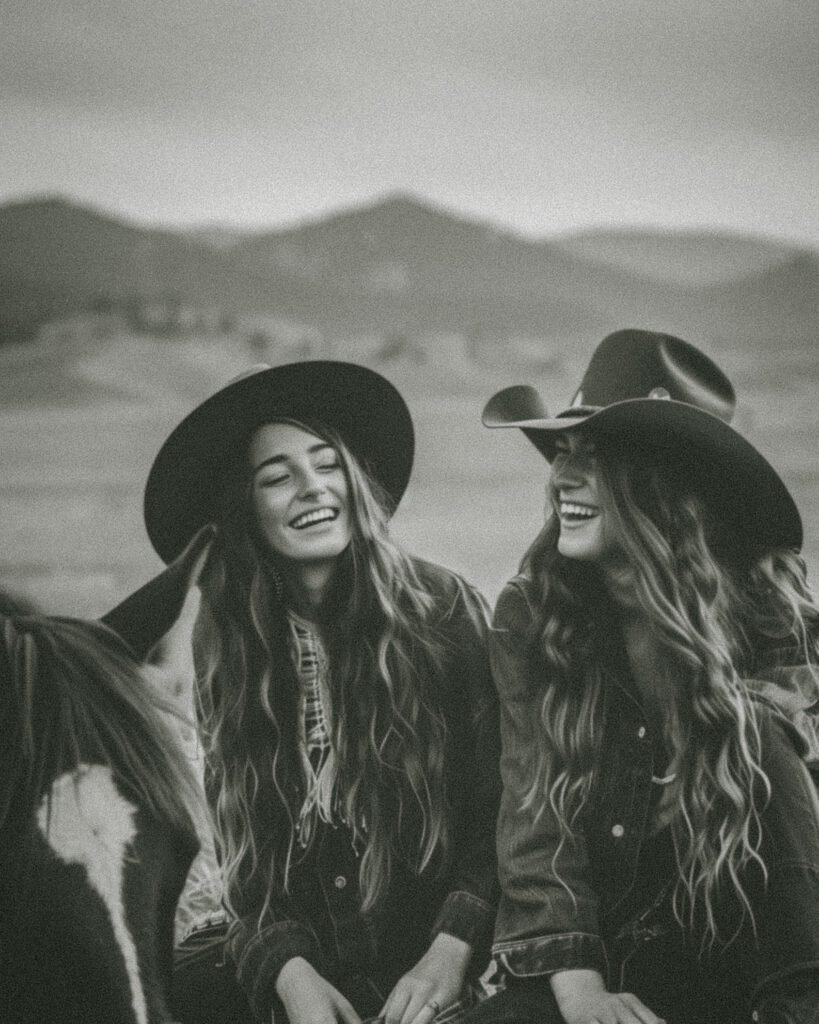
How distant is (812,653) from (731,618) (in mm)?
135

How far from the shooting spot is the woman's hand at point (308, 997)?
5.27ft

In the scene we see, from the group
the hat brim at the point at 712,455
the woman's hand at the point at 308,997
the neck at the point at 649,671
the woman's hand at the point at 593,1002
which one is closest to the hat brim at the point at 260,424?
the hat brim at the point at 712,455

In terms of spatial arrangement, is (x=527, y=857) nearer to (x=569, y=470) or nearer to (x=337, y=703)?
(x=337, y=703)

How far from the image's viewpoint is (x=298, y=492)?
172 cm

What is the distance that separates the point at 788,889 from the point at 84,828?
974 millimetres

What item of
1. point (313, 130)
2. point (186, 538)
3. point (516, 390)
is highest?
point (313, 130)

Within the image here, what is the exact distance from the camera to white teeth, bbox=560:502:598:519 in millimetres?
1639

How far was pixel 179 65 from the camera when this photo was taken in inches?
91.6

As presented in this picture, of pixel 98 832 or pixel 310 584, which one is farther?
pixel 310 584

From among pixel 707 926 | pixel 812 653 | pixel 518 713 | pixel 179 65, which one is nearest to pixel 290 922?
pixel 518 713

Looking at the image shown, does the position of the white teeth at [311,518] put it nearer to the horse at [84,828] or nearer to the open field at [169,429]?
the horse at [84,828]

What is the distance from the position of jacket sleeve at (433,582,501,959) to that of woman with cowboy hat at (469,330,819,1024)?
0.24 feet

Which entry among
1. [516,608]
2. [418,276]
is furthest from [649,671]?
[418,276]

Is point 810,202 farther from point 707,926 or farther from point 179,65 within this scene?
point 707,926
